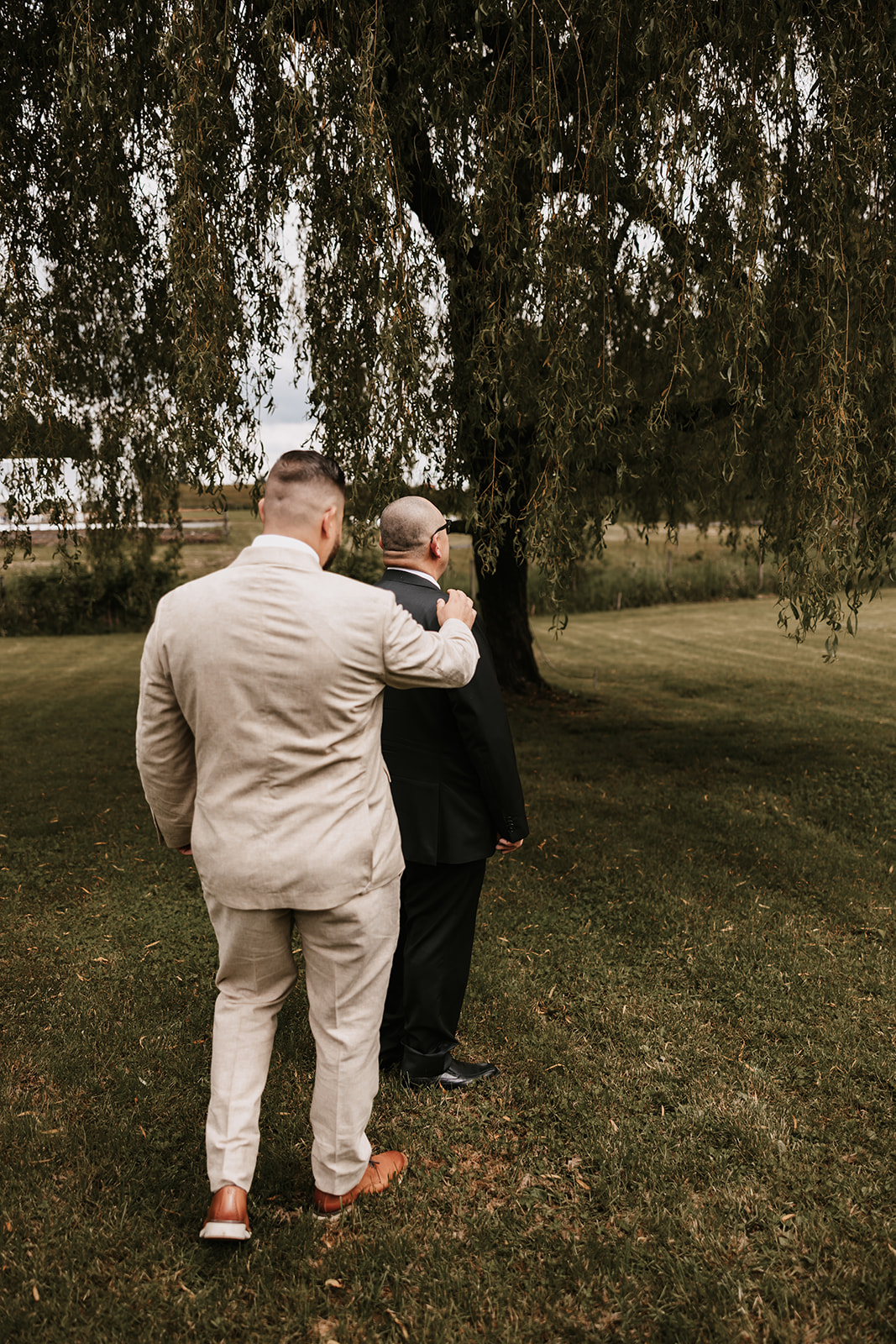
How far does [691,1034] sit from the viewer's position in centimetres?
363

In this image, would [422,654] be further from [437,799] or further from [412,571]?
[437,799]

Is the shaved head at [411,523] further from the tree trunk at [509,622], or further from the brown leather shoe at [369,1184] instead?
the tree trunk at [509,622]

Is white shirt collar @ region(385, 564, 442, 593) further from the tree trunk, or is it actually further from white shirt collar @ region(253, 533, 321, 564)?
the tree trunk

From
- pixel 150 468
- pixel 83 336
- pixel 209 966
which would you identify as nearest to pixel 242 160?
pixel 83 336

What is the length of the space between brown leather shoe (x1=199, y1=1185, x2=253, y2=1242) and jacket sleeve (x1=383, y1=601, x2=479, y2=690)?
1.45 metres

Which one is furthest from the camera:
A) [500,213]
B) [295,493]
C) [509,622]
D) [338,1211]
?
[509,622]

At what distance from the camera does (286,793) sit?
2.28 m

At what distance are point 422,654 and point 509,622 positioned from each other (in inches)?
341

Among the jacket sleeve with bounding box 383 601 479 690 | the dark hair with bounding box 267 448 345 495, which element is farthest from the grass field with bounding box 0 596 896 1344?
the dark hair with bounding box 267 448 345 495

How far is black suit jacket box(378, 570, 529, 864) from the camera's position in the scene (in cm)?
296

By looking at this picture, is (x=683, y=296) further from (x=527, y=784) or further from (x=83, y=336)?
(x=83, y=336)

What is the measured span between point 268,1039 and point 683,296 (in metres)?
4.26

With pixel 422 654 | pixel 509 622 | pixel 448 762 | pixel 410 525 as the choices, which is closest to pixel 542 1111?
pixel 448 762

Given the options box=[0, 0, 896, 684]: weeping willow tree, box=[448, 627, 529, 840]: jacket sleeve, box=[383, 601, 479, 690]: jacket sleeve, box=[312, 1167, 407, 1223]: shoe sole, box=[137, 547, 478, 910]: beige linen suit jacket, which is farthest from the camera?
box=[0, 0, 896, 684]: weeping willow tree
